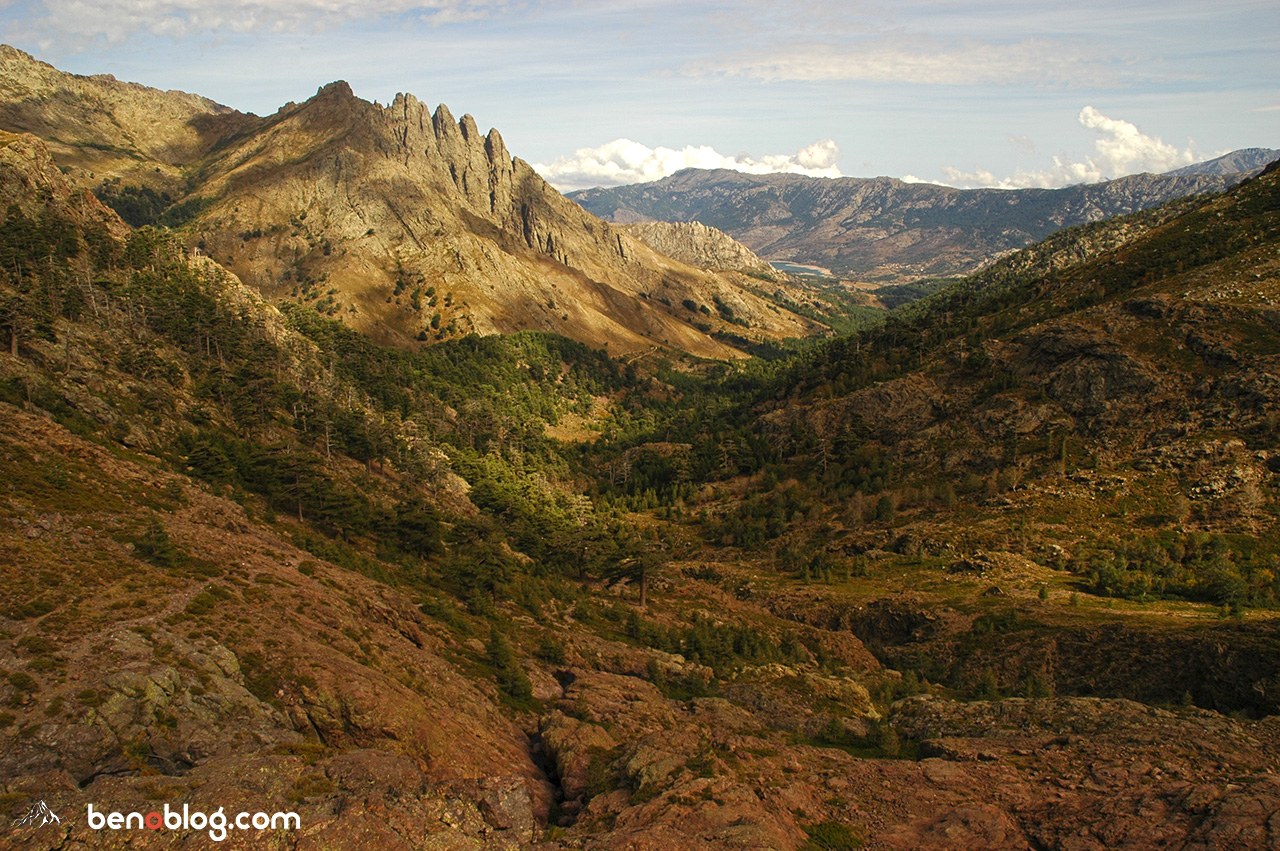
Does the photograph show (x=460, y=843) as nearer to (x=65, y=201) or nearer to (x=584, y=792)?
(x=584, y=792)

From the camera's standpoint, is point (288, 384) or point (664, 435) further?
point (664, 435)

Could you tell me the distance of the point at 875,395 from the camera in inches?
5138

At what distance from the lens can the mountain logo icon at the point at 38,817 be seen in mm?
16078

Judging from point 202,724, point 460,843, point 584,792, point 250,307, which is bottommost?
point 584,792

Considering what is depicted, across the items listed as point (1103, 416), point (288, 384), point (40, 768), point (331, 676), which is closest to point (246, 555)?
point (331, 676)

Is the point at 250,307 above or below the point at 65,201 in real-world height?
below

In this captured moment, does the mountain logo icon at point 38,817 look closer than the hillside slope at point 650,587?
Yes

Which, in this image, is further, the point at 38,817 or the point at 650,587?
the point at 650,587

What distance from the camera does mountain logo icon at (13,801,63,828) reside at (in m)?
16.1

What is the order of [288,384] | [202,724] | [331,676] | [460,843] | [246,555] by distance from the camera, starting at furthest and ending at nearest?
1. [288,384]
2. [246,555]
3. [331,676]
4. [202,724]
5. [460,843]

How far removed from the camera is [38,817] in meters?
16.3

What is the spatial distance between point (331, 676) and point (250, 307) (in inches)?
4782

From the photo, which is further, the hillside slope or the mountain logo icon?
the hillside slope

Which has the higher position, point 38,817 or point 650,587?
point 38,817
